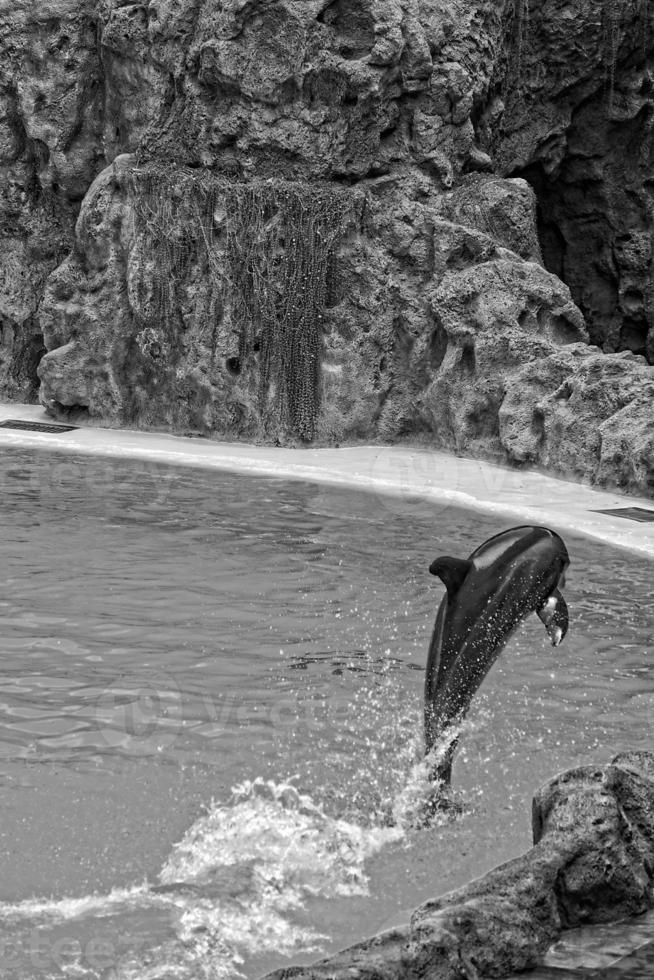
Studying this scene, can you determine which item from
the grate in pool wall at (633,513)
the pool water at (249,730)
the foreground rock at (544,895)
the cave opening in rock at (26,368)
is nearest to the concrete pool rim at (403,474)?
the grate in pool wall at (633,513)

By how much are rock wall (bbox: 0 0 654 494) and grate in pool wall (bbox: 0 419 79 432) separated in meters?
0.59

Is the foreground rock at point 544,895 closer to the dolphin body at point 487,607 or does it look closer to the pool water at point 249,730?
the dolphin body at point 487,607

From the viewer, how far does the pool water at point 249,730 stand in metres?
3.70

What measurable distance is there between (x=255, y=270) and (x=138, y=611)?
26.9 ft

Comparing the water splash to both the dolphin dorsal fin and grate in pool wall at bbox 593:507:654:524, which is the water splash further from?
grate in pool wall at bbox 593:507:654:524

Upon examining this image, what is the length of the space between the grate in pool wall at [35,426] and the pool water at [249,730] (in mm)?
5638

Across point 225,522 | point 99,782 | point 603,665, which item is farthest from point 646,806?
point 225,522

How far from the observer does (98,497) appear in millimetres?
10188

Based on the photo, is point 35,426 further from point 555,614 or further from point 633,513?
point 555,614

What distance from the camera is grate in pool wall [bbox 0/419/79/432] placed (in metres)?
14.7

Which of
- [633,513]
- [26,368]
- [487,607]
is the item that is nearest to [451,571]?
[487,607]

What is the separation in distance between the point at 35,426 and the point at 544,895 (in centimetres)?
1281

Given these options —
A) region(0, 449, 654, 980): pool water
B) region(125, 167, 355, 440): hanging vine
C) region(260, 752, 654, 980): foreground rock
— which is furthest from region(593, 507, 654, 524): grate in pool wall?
region(260, 752, 654, 980): foreground rock

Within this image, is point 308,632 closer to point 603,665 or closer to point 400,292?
point 603,665
